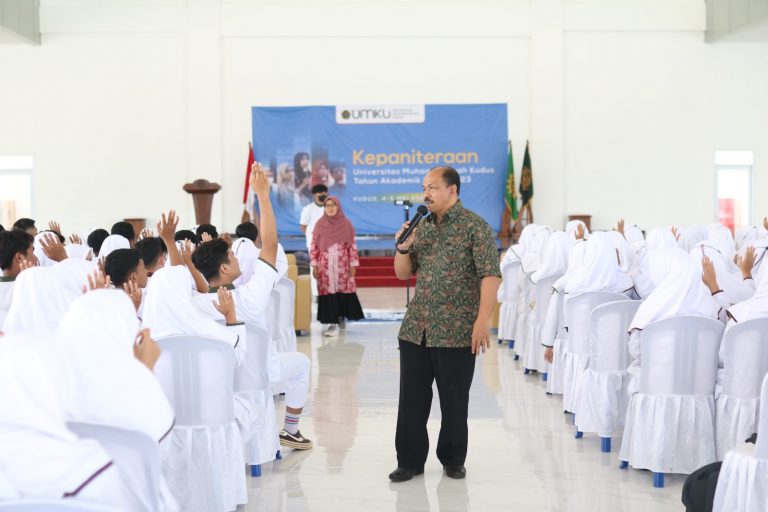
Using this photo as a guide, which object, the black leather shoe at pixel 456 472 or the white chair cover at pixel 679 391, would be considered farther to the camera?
the black leather shoe at pixel 456 472

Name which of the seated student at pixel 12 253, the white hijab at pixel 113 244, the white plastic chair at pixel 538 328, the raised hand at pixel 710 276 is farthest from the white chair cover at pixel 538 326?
the seated student at pixel 12 253

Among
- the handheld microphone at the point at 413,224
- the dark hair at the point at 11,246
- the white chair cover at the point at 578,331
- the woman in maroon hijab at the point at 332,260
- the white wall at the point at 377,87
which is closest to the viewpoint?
the handheld microphone at the point at 413,224

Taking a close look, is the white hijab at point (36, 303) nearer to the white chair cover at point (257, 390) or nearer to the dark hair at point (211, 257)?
the dark hair at point (211, 257)

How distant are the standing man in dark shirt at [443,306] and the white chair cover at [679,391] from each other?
0.85 m

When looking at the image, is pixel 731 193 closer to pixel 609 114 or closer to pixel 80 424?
pixel 609 114

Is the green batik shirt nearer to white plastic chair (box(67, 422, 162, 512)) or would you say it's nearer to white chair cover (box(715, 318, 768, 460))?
white chair cover (box(715, 318, 768, 460))

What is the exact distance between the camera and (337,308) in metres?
9.34

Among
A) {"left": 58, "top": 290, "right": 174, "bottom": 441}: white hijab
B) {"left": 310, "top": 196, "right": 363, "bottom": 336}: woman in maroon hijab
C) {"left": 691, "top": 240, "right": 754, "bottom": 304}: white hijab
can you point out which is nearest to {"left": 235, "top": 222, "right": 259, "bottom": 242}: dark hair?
{"left": 310, "top": 196, "right": 363, "bottom": 336}: woman in maroon hijab

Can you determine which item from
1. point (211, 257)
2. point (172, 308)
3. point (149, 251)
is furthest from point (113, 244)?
point (172, 308)

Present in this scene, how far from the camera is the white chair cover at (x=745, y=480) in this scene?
10.1 feet

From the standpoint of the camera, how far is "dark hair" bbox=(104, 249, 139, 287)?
12.5 feet

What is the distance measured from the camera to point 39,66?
14.0 meters

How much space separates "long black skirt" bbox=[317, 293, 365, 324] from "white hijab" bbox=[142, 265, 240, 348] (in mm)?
5577

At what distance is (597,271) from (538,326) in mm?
1523
